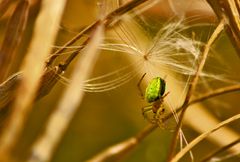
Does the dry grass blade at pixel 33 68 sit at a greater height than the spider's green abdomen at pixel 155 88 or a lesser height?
greater

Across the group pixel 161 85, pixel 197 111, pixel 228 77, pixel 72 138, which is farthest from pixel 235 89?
pixel 72 138

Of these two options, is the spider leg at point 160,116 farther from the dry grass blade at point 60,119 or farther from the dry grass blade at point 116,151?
the dry grass blade at point 60,119

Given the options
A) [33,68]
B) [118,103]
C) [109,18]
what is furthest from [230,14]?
[118,103]

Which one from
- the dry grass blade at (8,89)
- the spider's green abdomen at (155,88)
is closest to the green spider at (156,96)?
the spider's green abdomen at (155,88)

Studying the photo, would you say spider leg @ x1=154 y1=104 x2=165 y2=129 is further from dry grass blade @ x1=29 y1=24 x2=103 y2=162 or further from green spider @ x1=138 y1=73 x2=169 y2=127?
dry grass blade @ x1=29 y1=24 x2=103 y2=162

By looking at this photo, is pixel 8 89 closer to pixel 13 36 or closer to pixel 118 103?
pixel 13 36

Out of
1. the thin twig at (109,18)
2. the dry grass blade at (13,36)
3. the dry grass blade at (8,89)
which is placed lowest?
the dry grass blade at (8,89)
